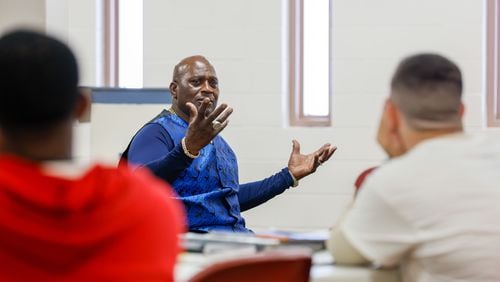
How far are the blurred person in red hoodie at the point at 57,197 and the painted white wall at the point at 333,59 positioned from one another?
3379 millimetres

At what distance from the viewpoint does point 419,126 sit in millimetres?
2033

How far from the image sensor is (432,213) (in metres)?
1.89

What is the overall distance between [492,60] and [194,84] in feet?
6.09

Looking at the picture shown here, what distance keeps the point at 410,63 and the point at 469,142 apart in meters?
0.23

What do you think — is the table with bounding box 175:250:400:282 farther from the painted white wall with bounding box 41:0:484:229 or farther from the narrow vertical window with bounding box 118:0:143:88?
the narrow vertical window with bounding box 118:0:143:88

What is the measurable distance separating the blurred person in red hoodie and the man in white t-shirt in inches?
23.1

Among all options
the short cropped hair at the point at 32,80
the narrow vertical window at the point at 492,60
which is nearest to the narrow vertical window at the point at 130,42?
the narrow vertical window at the point at 492,60

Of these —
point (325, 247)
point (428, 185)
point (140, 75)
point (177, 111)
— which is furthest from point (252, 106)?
point (428, 185)

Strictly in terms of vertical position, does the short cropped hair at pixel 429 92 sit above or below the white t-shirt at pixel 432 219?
above

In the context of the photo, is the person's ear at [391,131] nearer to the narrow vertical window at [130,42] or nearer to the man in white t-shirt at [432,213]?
the man in white t-shirt at [432,213]

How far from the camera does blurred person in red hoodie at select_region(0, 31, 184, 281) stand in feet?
4.52

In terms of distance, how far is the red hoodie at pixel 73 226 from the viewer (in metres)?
1.37

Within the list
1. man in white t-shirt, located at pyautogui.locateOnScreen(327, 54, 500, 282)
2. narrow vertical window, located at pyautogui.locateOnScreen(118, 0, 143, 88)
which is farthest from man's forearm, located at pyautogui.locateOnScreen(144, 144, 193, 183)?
narrow vertical window, located at pyautogui.locateOnScreen(118, 0, 143, 88)

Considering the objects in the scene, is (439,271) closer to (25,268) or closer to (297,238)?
(297,238)
